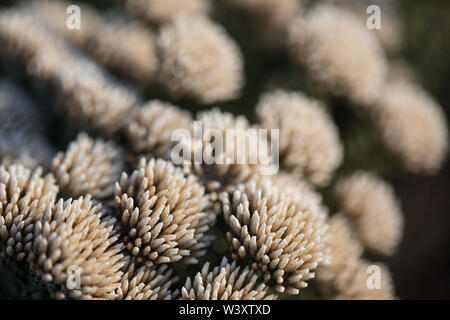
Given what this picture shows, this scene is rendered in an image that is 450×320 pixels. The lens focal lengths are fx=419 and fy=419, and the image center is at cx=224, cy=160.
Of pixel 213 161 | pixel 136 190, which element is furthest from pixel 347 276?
pixel 136 190

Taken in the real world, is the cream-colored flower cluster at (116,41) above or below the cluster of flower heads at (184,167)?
above

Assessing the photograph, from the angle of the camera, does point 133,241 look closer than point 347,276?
Yes

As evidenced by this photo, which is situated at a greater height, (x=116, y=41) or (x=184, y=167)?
(x=116, y=41)

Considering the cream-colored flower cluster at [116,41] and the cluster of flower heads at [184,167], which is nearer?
the cluster of flower heads at [184,167]

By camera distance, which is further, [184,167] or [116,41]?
[116,41]

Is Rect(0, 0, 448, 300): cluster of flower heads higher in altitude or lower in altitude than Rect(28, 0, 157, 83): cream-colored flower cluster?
lower

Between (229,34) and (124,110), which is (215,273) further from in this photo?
(229,34)

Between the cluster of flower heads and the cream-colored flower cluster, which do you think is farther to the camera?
the cream-colored flower cluster
